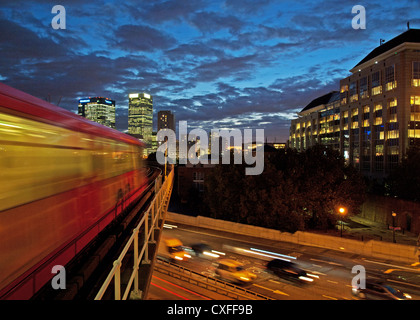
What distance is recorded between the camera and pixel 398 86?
43594mm

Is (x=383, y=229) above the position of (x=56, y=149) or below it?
below

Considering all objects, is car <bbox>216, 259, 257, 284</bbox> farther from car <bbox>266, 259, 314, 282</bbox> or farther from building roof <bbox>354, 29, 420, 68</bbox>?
building roof <bbox>354, 29, 420, 68</bbox>

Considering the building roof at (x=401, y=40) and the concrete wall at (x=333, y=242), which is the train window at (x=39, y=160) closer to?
the concrete wall at (x=333, y=242)

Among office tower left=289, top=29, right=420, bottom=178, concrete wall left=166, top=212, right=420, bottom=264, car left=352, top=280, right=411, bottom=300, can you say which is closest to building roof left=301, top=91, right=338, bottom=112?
office tower left=289, top=29, right=420, bottom=178

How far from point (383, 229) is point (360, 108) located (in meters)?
28.4

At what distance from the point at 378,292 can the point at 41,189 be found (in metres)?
15.0

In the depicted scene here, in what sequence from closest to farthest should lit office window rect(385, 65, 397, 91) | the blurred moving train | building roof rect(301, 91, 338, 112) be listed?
the blurred moving train < lit office window rect(385, 65, 397, 91) < building roof rect(301, 91, 338, 112)

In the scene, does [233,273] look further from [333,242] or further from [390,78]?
[390,78]

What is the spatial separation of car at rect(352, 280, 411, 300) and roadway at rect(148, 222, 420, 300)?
0.46 meters

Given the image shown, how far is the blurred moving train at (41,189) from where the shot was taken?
418 cm

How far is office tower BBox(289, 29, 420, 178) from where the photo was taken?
42875 millimetres

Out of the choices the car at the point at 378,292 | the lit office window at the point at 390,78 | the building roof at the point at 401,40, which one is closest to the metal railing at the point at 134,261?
the car at the point at 378,292

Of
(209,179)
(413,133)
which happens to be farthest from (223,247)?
(413,133)
